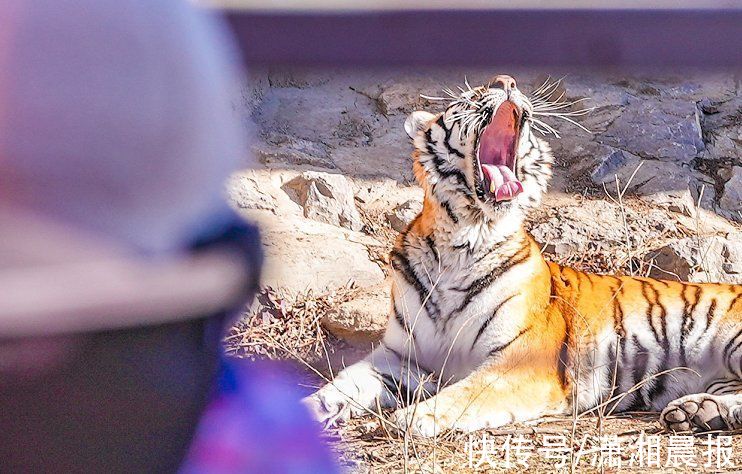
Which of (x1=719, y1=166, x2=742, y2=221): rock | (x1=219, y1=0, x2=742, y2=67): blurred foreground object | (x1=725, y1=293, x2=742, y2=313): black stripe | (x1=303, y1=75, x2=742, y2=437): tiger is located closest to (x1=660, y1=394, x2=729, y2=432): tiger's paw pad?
(x1=303, y1=75, x2=742, y2=437): tiger

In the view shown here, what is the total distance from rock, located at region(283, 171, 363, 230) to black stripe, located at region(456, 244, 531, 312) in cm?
92

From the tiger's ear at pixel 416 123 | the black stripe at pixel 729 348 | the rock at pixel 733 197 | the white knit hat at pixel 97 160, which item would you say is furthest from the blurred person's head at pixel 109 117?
the rock at pixel 733 197

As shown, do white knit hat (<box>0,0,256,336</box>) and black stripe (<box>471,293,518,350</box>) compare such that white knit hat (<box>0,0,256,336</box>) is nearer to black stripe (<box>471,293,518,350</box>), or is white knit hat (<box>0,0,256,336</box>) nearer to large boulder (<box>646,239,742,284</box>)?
black stripe (<box>471,293,518,350</box>)

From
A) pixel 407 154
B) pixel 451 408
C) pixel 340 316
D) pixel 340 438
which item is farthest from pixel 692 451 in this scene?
pixel 407 154

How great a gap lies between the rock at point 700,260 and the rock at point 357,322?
0.91 metres

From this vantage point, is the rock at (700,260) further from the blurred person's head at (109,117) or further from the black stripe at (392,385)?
the blurred person's head at (109,117)

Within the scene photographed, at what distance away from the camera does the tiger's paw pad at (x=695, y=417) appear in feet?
6.98

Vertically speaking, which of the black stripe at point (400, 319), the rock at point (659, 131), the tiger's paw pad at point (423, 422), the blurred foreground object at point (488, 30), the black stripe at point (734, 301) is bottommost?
the tiger's paw pad at point (423, 422)

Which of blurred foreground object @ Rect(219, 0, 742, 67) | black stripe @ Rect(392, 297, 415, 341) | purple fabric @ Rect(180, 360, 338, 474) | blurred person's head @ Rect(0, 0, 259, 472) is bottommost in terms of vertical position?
black stripe @ Rect(392, 297, 415, 341)

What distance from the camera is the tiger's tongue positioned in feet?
8.13

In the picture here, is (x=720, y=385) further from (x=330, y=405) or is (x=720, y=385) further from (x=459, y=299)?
(x=330, y=405)

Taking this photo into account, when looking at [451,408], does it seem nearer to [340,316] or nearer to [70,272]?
[340,316]

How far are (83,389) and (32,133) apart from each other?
9 cm

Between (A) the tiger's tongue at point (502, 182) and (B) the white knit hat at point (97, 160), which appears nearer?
(B) the white knit hat at point (97, 160)
